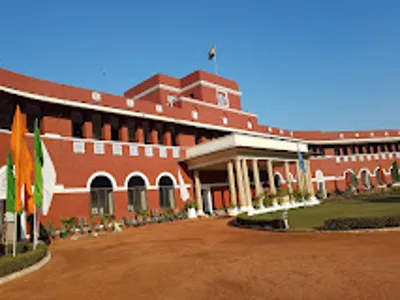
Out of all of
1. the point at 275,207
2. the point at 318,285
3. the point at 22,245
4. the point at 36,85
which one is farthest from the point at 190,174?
the point at 318,285

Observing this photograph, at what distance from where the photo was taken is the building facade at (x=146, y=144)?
56.9ft

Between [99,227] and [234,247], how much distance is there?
1068cm

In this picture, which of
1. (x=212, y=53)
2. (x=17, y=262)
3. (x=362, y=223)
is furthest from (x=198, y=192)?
(x=212, y=53)

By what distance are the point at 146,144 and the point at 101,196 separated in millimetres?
5408

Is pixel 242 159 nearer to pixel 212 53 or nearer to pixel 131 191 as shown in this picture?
pixel 131 191

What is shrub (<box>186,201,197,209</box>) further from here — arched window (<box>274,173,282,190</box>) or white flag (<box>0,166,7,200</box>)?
arched window (<box>274,173,282,190</box>)

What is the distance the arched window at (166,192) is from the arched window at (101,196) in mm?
4069

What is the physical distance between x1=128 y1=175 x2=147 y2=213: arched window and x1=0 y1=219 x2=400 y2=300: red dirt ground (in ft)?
32.1

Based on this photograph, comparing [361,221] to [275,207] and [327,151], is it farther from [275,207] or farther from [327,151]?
[327,151]

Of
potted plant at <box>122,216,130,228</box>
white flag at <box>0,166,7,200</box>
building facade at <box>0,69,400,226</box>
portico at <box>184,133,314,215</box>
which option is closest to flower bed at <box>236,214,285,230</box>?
portico at <box>184,133,314,215</box>

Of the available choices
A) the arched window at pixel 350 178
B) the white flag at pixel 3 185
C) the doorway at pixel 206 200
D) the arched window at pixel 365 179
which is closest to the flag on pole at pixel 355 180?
the arched window at pixel 350 178

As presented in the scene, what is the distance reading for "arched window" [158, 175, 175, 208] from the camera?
22.5 metres

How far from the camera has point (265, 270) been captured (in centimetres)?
663

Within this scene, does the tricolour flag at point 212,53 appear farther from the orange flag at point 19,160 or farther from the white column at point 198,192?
the orange flag at point 19,160
